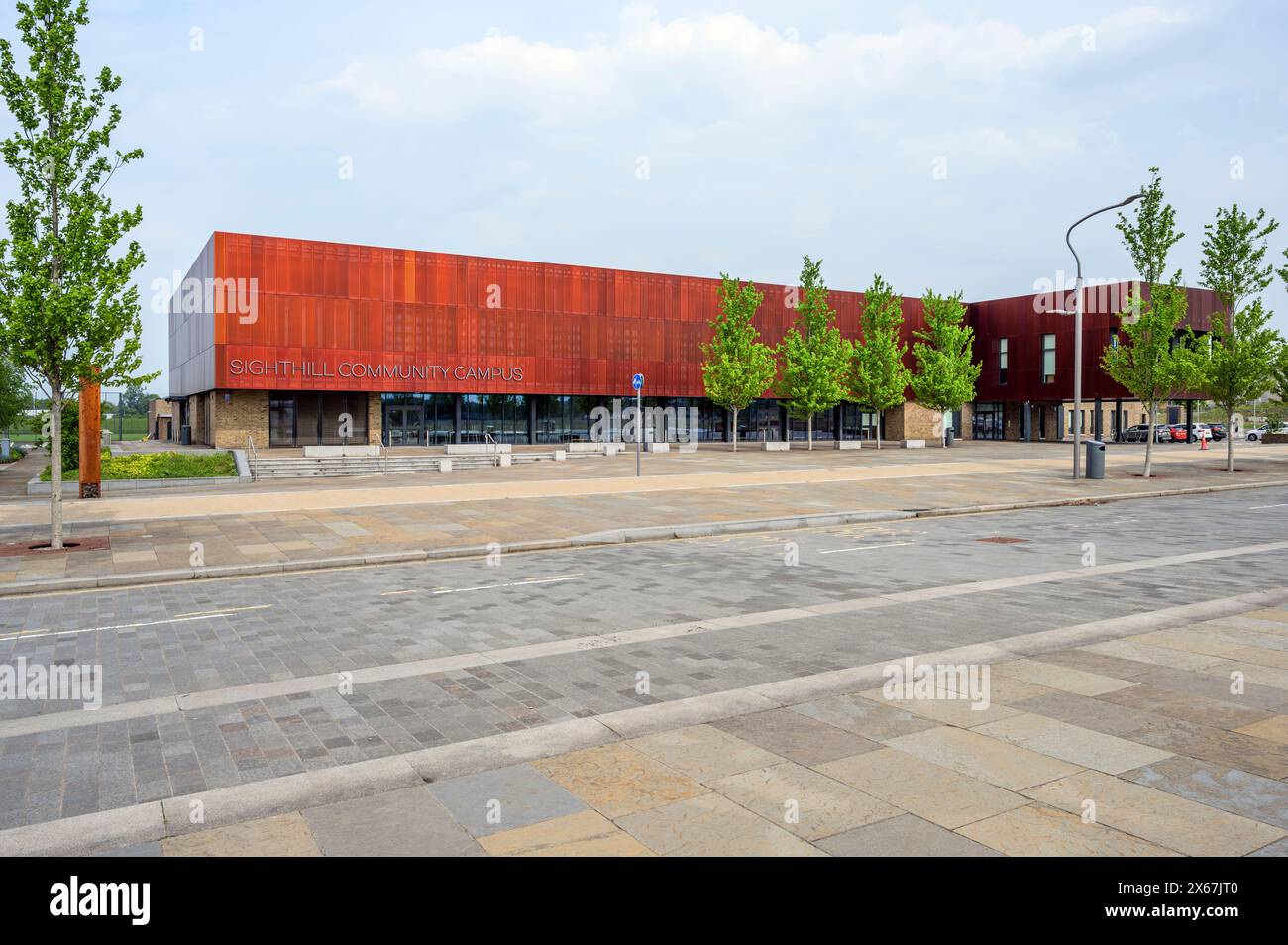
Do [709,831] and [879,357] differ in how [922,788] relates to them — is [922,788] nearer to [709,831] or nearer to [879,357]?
[709,831]

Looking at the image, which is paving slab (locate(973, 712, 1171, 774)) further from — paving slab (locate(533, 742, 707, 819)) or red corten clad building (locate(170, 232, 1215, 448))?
red corten clad building (locate(170, 232, 1215, 448))

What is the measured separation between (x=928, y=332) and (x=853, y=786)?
6395cm

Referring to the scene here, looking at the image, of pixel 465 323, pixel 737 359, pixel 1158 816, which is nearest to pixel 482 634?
pixel 1158 816

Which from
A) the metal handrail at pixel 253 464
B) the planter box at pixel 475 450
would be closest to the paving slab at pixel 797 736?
the metal handrail at pixel 253 464

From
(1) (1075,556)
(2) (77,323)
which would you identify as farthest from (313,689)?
(1) (1075,556)

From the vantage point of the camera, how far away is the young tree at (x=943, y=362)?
60.2 metres

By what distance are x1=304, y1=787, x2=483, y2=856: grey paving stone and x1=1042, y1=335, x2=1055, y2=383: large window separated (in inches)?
2828

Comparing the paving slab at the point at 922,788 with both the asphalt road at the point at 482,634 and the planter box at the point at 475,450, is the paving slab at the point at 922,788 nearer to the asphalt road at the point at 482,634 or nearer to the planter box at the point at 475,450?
the asphalt road at the point at 482,634

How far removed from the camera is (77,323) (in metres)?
15.3

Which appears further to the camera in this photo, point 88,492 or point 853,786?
point 88,492

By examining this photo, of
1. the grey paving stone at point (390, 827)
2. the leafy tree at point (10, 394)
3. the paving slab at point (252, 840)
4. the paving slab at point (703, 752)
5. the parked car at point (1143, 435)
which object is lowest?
the paving slab at point (252, 840)

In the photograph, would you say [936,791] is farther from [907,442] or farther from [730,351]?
[907,442]

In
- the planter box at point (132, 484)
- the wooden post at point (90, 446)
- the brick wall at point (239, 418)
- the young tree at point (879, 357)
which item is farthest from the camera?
the young tree at point (879, 357)

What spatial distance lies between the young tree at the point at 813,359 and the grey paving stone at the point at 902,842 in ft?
169
